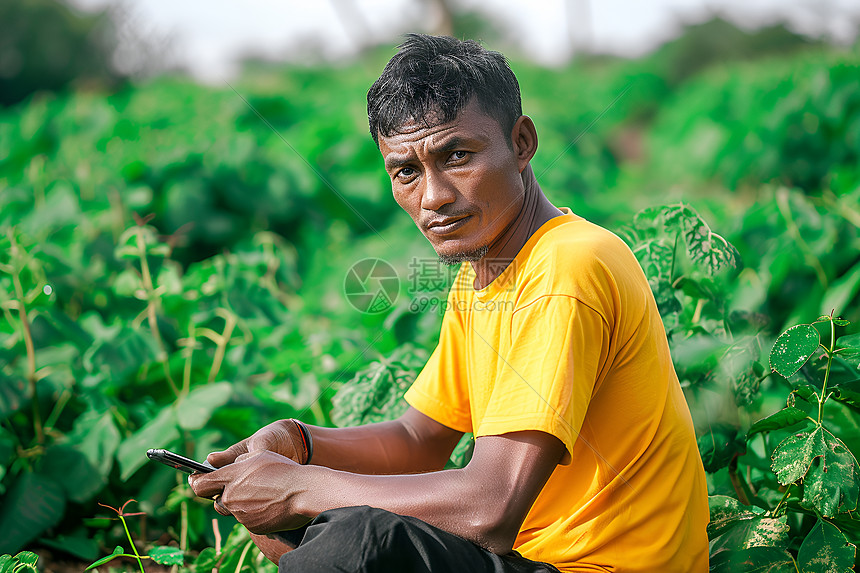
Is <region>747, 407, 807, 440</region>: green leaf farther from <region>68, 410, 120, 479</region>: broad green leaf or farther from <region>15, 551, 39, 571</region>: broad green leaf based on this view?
<region>68, 410, 120, 479</region>: broad green leaf

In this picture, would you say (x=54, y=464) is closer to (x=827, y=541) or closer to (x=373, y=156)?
(x=827, y=541)

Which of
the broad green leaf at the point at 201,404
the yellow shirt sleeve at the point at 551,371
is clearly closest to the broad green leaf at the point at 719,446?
the yellow shirt sleeve at the point at 551,371

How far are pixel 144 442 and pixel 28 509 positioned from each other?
1.27 feet

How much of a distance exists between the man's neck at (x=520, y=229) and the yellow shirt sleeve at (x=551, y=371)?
0.76 feet

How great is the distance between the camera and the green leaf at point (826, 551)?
5.44 ft

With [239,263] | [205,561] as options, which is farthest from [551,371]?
[239,263]

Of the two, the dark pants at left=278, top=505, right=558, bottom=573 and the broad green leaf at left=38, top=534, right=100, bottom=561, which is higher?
the dark pants at left=278, top=505, right=558, bottom=573

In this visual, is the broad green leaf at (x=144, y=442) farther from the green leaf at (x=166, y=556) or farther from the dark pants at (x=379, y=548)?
the dark pants at (x=379, y=548)

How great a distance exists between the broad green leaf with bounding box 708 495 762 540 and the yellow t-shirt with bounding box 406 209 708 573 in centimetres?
25

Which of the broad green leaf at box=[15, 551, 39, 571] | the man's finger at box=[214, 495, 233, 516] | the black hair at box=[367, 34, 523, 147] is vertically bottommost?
the broad green leaf at box=[15, 551, 39, 571]

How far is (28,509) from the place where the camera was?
7.79 feet

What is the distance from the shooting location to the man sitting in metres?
1.32

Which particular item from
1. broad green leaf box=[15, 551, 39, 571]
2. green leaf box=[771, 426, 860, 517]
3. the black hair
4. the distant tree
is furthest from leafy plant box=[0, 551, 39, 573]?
the distant tree

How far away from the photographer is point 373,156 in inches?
234
